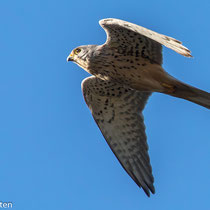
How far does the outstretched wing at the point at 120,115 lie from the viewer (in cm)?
923

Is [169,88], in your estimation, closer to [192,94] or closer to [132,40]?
[192,94]

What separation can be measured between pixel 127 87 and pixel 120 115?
0.77 metres

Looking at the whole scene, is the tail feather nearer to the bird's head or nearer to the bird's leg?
the bird's leg

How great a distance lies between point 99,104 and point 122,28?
6.16 ft

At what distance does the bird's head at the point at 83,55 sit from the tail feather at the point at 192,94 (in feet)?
5.11

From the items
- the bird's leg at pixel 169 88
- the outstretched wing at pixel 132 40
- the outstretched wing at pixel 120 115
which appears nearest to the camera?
the outstretched wing at pixel 132 40

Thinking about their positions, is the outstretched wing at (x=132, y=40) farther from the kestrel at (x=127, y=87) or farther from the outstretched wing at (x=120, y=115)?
the outstretched wing at (x=120, y=115)

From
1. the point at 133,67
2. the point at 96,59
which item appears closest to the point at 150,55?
the point at 133,67

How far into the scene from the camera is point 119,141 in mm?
9398

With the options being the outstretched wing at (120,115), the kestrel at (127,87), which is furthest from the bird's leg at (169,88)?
the outstretched wing at (120,115)

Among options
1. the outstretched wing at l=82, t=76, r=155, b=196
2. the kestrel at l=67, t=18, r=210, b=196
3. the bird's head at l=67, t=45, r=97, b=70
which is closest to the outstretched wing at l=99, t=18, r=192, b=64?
the kestrel at l=67, t=18, r=210, b=196

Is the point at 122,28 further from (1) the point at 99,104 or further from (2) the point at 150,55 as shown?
(1) the point at 99,104

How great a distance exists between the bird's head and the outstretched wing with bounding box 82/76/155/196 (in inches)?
20.4

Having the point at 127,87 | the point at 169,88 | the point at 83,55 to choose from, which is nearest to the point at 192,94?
the point at 169,88
